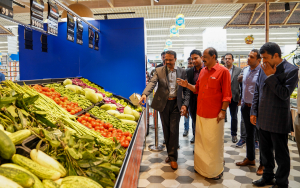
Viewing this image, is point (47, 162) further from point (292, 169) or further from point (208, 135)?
point (292, 169)

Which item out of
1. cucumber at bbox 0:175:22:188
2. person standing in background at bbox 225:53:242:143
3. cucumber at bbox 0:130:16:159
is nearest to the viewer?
cucumber at bbox 0:175:22:188

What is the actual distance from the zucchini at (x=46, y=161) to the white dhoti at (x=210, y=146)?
7.74ft

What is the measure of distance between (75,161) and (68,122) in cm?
90

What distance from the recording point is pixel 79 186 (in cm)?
125

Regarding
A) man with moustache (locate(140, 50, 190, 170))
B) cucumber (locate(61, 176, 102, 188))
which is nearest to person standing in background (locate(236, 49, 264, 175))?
man with moustache (locate(140, 50, 190, 170))

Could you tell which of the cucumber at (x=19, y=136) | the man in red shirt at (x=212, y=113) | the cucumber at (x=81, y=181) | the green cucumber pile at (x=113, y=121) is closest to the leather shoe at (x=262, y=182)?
the man in red shirt at (x=212, y=113)

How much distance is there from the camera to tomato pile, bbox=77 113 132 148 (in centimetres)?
258

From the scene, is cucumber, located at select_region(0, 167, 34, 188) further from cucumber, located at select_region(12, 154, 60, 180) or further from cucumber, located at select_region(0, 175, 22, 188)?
cucumber, located at select_region(12, 154, 60, 180)

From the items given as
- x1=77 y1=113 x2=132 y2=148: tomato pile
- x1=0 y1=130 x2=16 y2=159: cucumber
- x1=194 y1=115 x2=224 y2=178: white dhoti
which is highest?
x1=0 y1=130 x2=16 y2=159: cucumber

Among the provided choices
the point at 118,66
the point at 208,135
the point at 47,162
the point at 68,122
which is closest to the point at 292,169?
the point at 208,135

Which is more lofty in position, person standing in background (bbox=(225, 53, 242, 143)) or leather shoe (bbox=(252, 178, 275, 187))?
person standing in background (bbox=(225, 53, 242, 143))

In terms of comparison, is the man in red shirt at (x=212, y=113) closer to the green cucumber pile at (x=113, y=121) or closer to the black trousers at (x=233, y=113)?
the green cucumber pile at (x=113, y=121)

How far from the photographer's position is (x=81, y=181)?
4.28ft

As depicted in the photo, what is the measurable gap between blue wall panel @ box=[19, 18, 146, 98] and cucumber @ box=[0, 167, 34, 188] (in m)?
5.04
